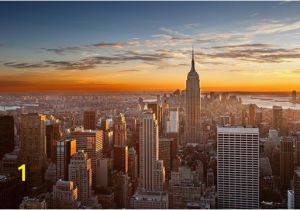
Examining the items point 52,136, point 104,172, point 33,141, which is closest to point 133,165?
point 104,172

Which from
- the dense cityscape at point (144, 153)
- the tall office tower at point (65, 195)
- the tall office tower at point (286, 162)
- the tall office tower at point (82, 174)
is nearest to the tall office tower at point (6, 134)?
the dense cityscape at point (144, 153)

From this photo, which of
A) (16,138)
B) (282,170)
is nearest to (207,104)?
(282,170)

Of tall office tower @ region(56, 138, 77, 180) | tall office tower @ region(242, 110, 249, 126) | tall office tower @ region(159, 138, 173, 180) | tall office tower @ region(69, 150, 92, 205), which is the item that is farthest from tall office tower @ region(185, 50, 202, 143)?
tall office tower @ region(56, 138, 77, 180)

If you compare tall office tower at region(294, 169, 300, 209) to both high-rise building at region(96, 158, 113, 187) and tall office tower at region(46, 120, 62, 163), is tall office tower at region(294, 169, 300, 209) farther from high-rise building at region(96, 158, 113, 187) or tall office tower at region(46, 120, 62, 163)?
tall office tower at region(46, 120, 62, 163)

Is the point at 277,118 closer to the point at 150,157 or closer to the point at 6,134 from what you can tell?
the point at 150,157

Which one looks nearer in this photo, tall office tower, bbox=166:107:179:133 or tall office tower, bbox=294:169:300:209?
tall office tower, bbox=294:169:300:209

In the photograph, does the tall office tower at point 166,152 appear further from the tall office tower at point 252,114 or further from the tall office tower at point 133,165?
the tall office tower at point 252,114

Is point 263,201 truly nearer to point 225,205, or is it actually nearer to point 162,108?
point 225,205
